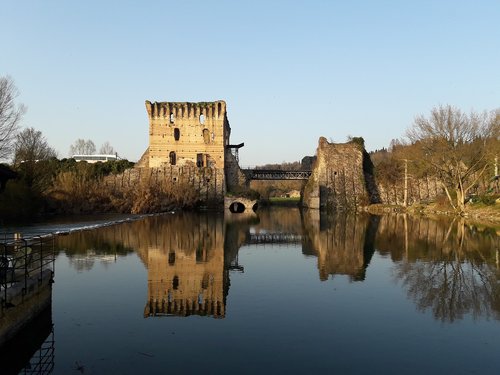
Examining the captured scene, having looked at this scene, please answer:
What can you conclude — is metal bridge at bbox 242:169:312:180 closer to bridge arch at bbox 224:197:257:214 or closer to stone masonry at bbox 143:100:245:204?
stone masonry at bbox 143:100:245:204

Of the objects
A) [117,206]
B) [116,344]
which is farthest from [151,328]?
[117,206]

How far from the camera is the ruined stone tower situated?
52219mm

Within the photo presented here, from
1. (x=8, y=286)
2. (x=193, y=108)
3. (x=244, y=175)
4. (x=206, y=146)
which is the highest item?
(x=193, y=108)

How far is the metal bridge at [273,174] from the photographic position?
188ft

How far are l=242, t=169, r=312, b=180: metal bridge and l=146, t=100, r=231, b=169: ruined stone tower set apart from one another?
6.72 meters

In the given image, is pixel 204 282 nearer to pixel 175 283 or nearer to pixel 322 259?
pixel 175 283

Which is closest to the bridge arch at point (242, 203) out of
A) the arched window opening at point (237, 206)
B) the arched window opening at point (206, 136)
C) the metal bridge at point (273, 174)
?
the arched window opening at point (237, 206)

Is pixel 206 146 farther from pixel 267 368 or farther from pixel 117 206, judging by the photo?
pixel 267 368

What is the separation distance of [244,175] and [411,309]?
45807mm

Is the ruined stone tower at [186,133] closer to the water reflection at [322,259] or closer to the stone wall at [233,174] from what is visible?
the stone wall at [233,174]

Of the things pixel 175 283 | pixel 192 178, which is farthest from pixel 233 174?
pixel 175 283

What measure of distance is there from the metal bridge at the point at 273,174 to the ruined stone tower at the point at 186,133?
6719 millimetres

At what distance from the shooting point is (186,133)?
5247 cm

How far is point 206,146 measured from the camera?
52.5 m
